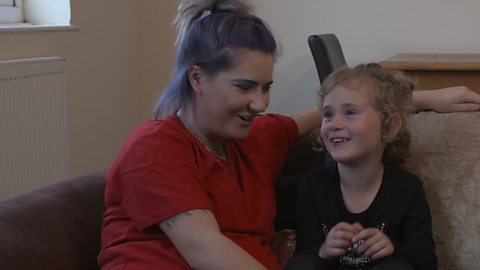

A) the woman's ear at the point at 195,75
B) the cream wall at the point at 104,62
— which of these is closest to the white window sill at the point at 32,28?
the cream wall at the point at 104,62

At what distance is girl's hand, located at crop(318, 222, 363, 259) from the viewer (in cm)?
138

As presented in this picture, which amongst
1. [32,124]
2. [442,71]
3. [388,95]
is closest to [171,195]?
[388,95]

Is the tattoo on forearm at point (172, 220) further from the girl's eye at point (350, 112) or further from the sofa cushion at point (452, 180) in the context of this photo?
the sofa cushion at point (452, 180)

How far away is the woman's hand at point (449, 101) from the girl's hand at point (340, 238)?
0.49m

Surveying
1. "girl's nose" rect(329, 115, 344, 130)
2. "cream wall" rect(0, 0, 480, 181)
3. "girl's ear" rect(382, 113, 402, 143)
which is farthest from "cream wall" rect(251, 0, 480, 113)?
"girl's nose" rect(329, 115, 344, 130)

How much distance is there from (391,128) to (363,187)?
14 centimetres

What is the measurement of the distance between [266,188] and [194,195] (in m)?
0.31

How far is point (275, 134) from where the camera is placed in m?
1.68

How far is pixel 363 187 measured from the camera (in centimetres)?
153

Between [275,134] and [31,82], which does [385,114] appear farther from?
[31,82]

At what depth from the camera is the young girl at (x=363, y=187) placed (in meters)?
1.41

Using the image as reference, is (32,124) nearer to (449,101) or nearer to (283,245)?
(283,245)

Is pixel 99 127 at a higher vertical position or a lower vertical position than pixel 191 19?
lower

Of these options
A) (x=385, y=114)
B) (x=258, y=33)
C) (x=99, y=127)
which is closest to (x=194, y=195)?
(x=258, y=33)
